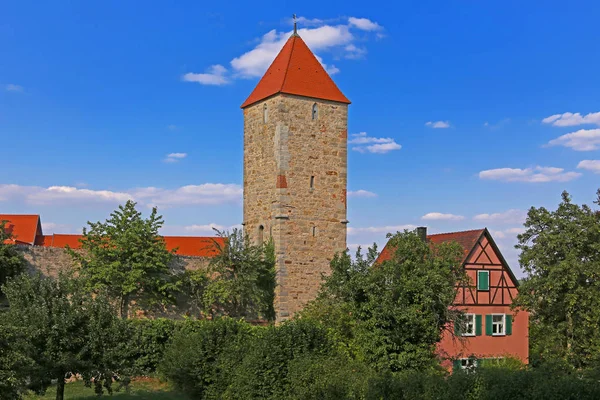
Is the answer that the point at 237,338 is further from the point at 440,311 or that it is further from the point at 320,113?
the point at 320,113

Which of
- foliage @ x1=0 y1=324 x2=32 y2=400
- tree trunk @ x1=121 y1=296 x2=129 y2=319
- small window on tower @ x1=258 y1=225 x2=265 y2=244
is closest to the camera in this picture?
foliage @ x1=0 y1=324 x2=32 y2=400

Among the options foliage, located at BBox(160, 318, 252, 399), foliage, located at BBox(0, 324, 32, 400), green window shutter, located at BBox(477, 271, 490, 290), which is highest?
green window shutter, located at BBox(477, 271, 490, 290)

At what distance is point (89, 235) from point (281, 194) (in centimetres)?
758

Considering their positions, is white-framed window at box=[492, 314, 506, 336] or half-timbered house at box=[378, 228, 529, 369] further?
white-framed window at box=[492, 314, 506, 336]

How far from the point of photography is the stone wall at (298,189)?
29.7 metres

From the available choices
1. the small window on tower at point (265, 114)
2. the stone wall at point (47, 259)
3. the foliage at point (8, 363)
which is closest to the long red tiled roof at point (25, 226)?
the stone wall at point (47, 259)

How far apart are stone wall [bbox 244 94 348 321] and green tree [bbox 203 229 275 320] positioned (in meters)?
0.49

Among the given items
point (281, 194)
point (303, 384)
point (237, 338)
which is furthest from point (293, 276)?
point (303, 384)

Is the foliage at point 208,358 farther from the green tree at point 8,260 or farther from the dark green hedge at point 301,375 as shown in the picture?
the green tree at point 8,260

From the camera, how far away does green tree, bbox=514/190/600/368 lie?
22.6 meters

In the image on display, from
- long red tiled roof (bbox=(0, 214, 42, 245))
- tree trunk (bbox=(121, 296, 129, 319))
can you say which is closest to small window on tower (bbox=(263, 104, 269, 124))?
tree trunk (bbox=(121, 296, 129, 319))

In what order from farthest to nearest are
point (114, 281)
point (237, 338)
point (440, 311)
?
point (114, 281) < point (440, 311) < point (237, 338)

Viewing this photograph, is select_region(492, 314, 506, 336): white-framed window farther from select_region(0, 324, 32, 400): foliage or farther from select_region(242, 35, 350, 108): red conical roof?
select_region(0, 324, 32, 400): foliage

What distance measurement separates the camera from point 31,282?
16109 mm
